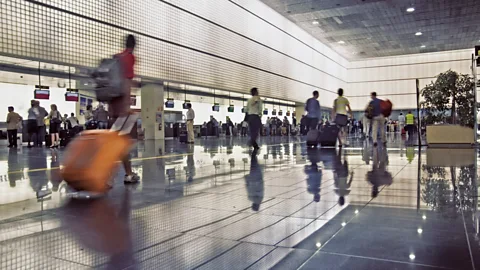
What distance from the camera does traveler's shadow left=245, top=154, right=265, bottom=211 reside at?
3344 mm

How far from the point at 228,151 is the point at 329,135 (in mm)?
3231

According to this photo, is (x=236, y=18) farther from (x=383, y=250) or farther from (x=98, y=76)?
(x=383, y=250)

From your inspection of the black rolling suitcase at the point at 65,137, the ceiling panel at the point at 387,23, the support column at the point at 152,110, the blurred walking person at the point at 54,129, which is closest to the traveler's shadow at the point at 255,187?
the blurred walking person at the point at 54,129

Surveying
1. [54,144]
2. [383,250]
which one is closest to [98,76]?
[383,250]

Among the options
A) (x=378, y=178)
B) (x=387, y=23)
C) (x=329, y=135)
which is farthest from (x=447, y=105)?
(x=387, y=23)

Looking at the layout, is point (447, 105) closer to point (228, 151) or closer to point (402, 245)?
point (228, 151)

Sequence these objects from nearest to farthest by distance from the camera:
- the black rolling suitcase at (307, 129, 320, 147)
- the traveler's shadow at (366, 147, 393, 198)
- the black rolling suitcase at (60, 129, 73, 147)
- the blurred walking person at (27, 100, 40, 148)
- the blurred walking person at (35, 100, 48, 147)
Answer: the traveler's shadow at (366, 147, 393, 198)
the black rolling suitcase at (307, 129, 320, 147)
the black rolling suitcase at (60, 129, 73, 147)
the blurred walking person at (27, 100, 40, 148)
the blurred walking person at (35, 100, 48, 147)

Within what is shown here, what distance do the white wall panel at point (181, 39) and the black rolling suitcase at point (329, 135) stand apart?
267 inches

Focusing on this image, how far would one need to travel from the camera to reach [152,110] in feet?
64.3

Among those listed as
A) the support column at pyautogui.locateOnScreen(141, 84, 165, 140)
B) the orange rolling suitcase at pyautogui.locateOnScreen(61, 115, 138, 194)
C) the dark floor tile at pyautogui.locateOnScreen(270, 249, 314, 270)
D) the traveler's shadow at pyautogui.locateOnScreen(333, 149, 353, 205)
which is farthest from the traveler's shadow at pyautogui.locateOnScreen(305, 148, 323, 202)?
the support column at pyautogui.locateOnScreen(141, 84, 165, 140)

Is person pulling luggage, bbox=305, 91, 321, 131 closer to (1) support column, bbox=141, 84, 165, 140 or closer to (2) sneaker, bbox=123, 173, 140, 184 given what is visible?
(2) sneaker, bbox=123, 173, 140, 184

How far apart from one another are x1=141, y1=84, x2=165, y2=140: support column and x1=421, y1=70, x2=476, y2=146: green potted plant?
40.0 ft

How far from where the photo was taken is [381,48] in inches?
1457

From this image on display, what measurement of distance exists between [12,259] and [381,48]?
39.1 meters
